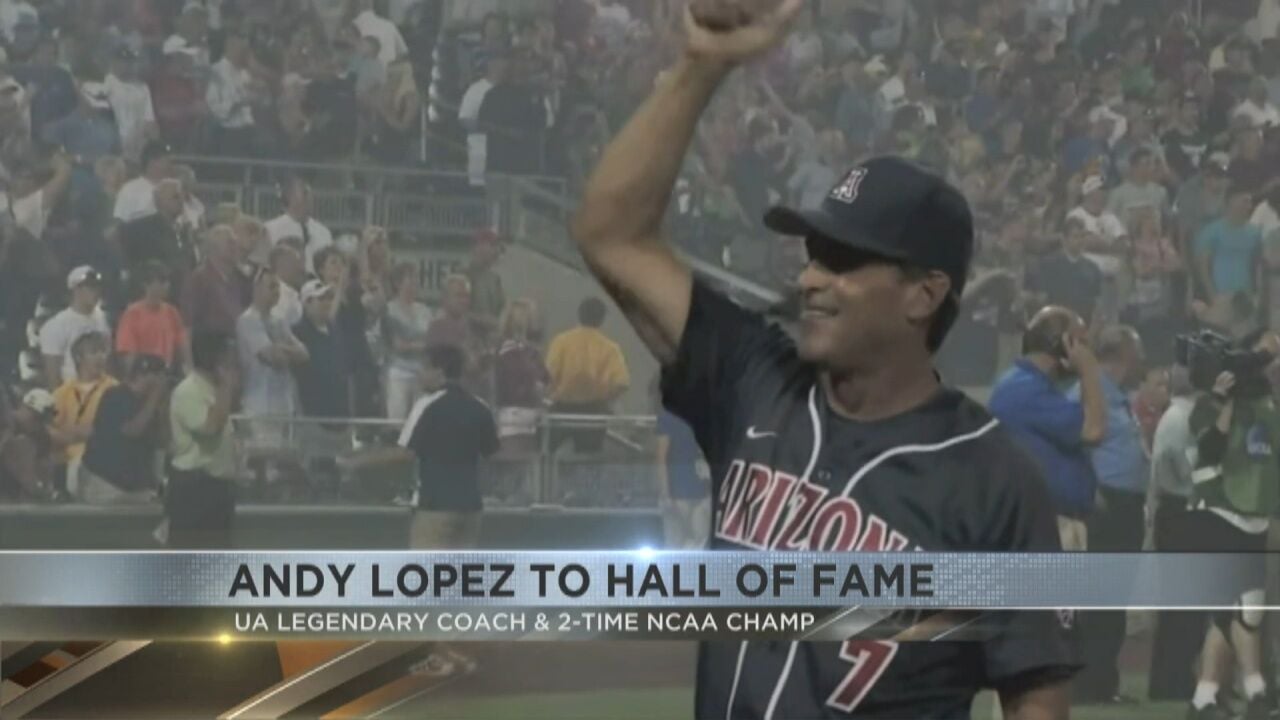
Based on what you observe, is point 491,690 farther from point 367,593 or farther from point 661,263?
point 661,263

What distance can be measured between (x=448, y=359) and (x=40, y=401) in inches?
24.5

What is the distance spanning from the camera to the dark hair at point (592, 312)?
296 centimetres

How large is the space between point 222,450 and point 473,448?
38 cm

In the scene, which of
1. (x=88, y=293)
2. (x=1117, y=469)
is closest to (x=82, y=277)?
(x=88, y=293)

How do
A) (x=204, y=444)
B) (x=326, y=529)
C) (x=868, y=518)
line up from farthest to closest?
(x=868, y=518), (x=326, y=529), (x=204, y=444)

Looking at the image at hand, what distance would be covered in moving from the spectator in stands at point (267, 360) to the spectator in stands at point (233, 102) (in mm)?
195

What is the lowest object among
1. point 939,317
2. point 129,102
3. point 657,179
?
point 939,317

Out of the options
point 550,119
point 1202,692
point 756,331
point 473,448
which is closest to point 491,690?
point 473,448

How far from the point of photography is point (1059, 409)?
9.82ft

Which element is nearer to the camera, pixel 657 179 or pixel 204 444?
pixel 204 444

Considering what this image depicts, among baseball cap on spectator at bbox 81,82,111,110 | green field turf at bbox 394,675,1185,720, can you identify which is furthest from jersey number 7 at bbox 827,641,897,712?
baseball cap on spectator at bbox 81,82,111,110

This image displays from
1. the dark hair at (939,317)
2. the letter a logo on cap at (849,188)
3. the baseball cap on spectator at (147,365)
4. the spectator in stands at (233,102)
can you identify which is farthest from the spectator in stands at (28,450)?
the dark hair at (939,317)

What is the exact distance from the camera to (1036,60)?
2963 mm

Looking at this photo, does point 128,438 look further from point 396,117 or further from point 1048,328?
point 1048,328
